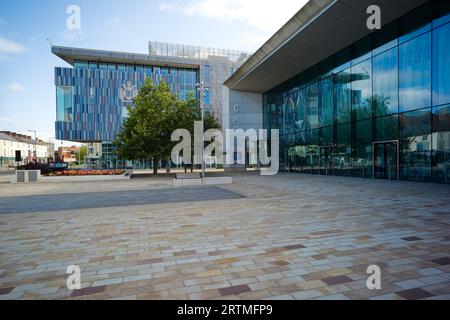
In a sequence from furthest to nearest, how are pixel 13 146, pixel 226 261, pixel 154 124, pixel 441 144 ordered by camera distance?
pixel 13 146, pixel 154 124, pixel 441 144, pixel 226 261

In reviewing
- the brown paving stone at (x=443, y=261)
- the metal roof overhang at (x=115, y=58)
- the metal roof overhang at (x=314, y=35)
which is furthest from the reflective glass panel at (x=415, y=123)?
the metal roof overhang at (x=115, y=58)

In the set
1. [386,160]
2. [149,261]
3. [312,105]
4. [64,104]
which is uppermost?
[64,104]

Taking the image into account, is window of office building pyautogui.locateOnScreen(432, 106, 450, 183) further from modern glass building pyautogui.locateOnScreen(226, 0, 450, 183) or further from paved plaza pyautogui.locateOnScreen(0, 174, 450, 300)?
paved plaza pyautogui.locateOnScreen(0, 174, 450, 300)

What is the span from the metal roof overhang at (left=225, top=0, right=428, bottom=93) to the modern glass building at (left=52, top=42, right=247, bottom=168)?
28905 mm

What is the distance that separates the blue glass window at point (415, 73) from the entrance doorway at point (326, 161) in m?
7.80

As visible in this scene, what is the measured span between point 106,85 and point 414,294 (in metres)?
61.0

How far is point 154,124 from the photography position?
87.8 ft

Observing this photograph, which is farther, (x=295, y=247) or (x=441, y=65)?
(x=441, y=65)

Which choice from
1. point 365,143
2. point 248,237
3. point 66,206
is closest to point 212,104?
point 365,143

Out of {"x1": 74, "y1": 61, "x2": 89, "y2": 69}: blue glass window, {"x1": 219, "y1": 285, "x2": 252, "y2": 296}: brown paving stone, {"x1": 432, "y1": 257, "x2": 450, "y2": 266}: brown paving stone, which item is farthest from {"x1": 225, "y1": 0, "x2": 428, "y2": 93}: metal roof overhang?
{"x1": 74, "y1": 61, "x2": 89, "y2": 69}: blue glass window

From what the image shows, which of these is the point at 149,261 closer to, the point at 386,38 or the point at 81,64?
the point at 386,38

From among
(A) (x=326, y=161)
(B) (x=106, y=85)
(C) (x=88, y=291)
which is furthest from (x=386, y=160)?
(B) (x=106, y=85)

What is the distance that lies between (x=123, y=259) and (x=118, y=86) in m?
58.1
